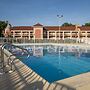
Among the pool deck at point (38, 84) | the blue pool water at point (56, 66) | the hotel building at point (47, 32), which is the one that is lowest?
the blue pool water at point (56, 66)

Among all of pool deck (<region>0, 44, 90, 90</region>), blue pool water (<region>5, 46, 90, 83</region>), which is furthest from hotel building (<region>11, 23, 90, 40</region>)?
pool deck (<region>0, 44, 90, 90</region>)

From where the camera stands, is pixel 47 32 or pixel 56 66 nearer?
pixel 56 66

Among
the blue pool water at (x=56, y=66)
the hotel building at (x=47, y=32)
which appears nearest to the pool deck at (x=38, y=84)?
the blue pool water at (x=56, y=66)

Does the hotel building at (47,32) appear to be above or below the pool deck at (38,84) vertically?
above

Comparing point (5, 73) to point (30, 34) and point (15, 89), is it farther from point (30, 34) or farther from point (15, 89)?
point (30, 34)

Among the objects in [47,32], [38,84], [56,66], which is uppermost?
[47,32]

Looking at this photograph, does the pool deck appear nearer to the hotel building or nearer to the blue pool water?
the blue pool water

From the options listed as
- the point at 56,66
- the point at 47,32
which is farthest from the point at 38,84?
the point at 47,32

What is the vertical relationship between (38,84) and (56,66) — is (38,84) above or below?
above

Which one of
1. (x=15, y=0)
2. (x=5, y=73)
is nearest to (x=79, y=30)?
(x=15, y=0)

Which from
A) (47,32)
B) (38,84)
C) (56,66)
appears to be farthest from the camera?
(47,32)

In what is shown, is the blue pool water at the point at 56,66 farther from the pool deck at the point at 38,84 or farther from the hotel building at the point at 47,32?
the hotel building at the point at 47,32

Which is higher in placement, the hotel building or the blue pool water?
the hotel building

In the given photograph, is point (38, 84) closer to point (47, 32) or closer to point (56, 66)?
point (56, 66)
